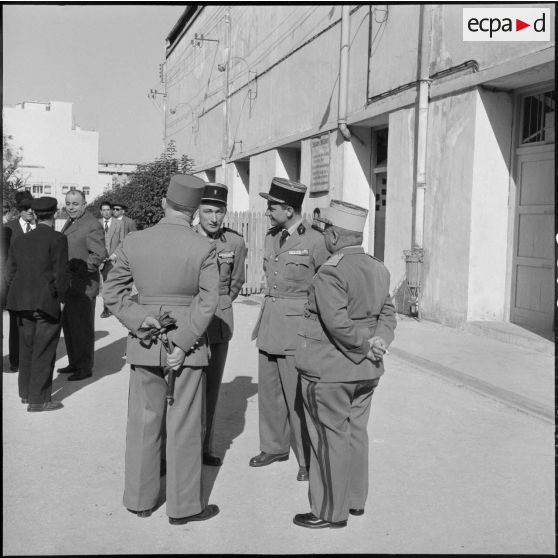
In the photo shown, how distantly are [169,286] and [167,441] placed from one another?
841 millimetres

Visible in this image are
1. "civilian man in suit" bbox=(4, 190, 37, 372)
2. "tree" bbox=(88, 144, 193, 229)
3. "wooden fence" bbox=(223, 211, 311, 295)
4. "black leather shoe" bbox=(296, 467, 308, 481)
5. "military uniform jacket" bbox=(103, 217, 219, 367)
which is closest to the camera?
"military uniform jacket" bbox=(103, 217, 219, 367)

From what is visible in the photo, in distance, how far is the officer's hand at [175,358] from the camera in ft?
12.9

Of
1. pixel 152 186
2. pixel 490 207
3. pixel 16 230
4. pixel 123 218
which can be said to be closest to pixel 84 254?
pixel 16 230

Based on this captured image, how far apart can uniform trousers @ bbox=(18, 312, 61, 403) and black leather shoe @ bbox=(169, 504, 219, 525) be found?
2911 millimetres

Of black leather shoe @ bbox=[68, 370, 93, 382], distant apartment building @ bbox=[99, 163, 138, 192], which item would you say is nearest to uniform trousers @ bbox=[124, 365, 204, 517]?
black leather shoe @ bbox=[68, 370, 93, 382]

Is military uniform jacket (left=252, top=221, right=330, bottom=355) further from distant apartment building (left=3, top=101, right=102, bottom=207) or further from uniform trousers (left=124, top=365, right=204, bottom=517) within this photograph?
distant apartment building (left=3, top=101, right=102, bottom=207)

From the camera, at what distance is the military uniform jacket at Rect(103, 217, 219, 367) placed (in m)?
3.97

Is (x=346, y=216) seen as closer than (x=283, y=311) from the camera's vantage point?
Yes

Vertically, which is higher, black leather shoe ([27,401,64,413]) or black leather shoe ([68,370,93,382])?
black leather shoe ([68,370,93,382])

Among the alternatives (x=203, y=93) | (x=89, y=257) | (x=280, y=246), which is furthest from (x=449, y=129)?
(x=203, y=93)

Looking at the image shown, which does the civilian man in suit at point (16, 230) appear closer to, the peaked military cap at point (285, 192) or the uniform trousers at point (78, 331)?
the uniform trousers at point (78, 331)

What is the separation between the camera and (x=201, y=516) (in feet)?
13.3

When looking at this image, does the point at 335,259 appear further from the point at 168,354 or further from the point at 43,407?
the point at 43,407

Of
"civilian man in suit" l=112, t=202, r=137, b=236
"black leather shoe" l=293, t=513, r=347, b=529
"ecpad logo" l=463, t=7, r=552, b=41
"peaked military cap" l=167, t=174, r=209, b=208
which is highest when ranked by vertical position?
"ecpad logo" l=463, t=7, r=552, b=41
